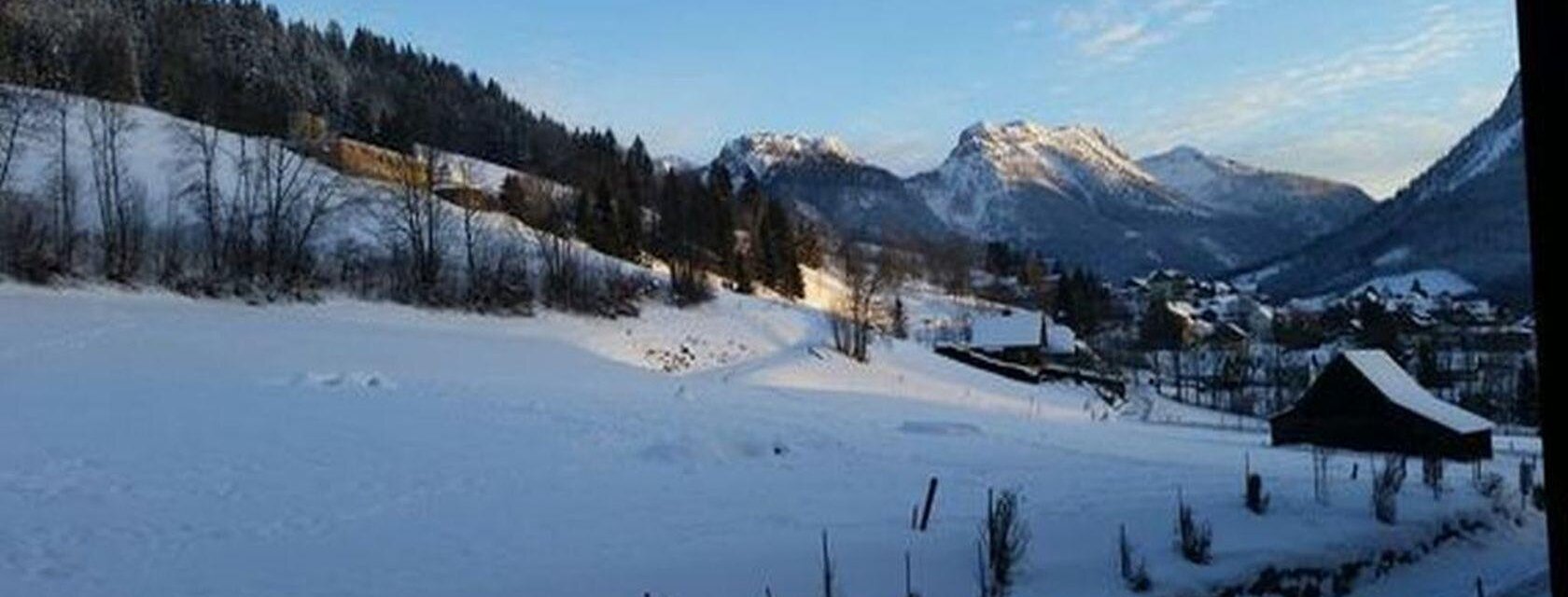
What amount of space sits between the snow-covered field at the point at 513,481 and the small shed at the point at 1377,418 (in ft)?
9.44

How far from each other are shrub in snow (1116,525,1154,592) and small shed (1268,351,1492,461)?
37.9 meters

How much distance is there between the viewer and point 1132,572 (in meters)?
22.5

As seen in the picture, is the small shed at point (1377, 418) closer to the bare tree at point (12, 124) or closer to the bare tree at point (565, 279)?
the bare tree at point (565, 279)

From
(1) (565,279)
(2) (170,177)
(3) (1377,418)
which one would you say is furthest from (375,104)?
(3) (1377,418)

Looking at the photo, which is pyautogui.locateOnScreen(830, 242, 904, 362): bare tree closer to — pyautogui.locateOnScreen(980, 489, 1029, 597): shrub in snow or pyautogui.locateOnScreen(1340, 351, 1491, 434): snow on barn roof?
pyautogui.locateOnScreen(1340, 351, 1491, 434): snow on barn roof

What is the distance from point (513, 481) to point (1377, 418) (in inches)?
1633

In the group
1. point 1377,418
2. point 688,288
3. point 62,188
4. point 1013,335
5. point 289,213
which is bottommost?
point 1377,418

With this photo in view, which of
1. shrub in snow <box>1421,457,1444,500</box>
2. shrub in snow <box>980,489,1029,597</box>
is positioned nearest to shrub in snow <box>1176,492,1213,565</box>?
shrub in snow <box>980,489,1029,597</box>

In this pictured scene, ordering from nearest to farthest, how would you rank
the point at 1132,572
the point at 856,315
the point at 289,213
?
1. the point at 1132,572
2. the point at 289,213
3. the point at 856,315

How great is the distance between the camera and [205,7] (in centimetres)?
14562

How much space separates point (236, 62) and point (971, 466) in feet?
399

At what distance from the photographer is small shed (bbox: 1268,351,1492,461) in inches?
2218

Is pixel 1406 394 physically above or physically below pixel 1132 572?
above

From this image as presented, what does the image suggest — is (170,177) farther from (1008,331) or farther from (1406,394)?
(1406,394)
